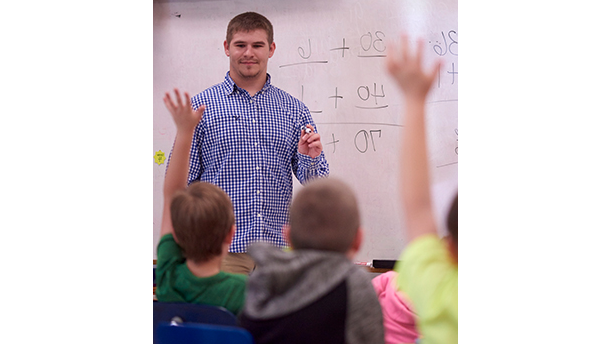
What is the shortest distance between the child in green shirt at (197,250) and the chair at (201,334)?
169mm

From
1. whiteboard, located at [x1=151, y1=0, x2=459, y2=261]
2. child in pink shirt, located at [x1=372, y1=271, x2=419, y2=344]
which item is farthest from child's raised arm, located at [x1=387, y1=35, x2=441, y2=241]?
whiteboard, located at [x1=151, y1=0, x2=459, y2=261]

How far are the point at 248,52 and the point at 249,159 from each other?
15.2 inches

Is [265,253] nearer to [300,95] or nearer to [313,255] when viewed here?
[313,255]

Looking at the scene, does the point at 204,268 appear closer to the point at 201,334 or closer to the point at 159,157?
the point at 201,334

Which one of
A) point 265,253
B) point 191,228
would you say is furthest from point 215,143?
point 265,253

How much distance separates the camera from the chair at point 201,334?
35.6 inches

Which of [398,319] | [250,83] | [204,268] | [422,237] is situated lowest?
[398,319]

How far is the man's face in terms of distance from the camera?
68.3 inches

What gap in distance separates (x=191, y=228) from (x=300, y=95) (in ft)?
4.52

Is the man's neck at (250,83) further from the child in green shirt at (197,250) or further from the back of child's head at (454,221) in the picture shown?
the back of child's head at (454,221)

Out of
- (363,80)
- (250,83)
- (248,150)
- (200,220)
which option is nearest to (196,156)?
(248,150)

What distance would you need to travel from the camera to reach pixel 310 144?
62.9 inches

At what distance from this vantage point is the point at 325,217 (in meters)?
0.99

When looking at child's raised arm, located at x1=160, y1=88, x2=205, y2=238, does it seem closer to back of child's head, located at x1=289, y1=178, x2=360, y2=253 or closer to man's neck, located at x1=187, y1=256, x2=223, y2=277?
man's neck, located at x1=187, y1=256, x2=223, y2=277
